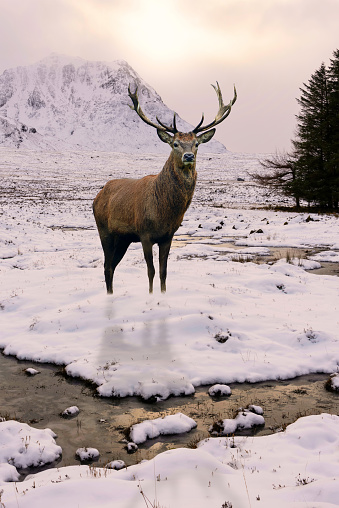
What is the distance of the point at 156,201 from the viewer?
26.7ft

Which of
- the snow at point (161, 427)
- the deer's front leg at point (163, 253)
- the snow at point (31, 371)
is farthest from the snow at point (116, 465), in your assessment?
the deer's front leg at point (163, 253)

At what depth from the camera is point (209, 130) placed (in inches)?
322

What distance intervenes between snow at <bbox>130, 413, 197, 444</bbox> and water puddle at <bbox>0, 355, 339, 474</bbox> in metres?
0.07

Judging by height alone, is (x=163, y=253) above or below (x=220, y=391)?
above

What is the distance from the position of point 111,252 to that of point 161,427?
5467 millimetres

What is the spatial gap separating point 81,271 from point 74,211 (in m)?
20.6

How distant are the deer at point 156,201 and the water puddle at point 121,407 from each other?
11.1ft

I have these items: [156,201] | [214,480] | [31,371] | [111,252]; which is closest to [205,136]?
[156,201]

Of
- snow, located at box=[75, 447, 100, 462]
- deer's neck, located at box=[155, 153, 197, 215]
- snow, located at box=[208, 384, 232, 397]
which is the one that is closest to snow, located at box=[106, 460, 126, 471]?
snow, located at box=[75, 447, 100, 462]

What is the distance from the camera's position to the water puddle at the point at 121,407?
4.41m

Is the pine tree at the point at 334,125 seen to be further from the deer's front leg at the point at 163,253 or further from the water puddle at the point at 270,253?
the deer's front leg at the point at 163,253

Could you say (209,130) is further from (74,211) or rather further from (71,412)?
(74,211)

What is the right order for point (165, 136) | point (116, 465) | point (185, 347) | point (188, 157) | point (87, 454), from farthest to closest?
point (165, 136) < point (188, 157) < point (185, 347) < point (87, 454) < point (116, 465)

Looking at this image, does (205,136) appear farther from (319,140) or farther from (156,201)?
(319,140)
